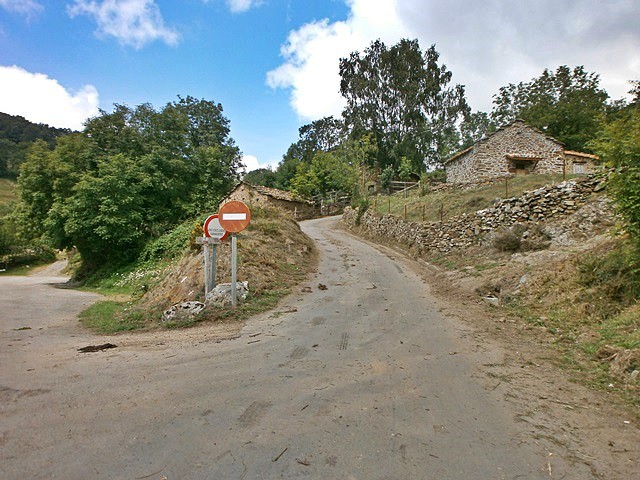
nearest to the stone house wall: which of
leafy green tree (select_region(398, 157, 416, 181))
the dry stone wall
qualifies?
the dry stone wall

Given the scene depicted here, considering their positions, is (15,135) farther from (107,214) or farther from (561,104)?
(561,104)

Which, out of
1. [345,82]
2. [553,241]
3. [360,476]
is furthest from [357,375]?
[345,82]

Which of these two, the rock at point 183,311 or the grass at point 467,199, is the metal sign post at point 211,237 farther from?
the grass at point 467,199

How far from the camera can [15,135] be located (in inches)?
4547

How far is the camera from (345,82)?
146 ft

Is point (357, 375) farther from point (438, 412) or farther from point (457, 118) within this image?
point (457, 118)

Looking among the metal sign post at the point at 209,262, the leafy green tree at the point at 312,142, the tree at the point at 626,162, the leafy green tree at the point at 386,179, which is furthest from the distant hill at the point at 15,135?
the tree at the point at 626,162

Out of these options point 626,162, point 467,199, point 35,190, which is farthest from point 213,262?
point 35,190

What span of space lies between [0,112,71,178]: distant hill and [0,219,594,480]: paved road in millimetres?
114595

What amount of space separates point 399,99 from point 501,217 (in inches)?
1304

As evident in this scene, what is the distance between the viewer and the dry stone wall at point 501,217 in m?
12.6

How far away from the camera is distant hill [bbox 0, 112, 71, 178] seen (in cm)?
9318

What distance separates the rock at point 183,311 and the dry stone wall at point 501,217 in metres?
11.0

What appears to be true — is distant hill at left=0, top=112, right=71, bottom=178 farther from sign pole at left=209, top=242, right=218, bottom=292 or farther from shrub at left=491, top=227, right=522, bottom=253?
shrub at left=491, top=227, right=522, bottom=253
